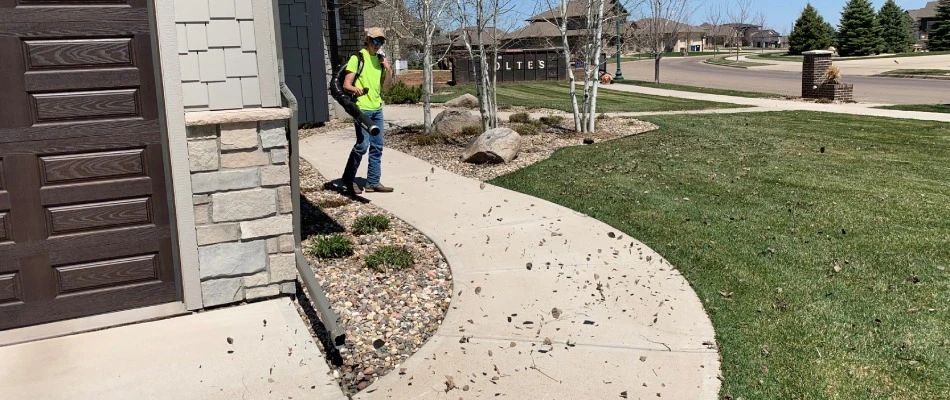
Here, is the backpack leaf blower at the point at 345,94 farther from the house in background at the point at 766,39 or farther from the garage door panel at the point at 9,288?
the house in background at the point at 766,39

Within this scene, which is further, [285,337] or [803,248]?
[803,248]

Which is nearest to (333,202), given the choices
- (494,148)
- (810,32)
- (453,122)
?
(494,148)

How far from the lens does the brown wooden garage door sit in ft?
13.6

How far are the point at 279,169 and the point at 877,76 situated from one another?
36674mm

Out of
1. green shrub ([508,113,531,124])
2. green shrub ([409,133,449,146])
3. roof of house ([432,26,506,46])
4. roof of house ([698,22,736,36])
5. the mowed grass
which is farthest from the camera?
roof of house ([698,22,736,36])

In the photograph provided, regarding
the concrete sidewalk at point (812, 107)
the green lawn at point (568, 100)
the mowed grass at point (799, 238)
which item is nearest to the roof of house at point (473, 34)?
the green lawn at point (568, 100)

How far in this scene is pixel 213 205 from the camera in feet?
15.3

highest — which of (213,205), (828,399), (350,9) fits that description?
(350,9)

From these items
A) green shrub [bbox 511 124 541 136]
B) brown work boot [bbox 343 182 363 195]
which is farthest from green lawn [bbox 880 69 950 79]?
brown work boot [bbox 343 182 363 195]

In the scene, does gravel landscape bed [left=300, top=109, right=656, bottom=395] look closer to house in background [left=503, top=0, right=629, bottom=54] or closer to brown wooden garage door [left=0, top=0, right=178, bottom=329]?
brown wooden garage door [left=0, top=0, right=178, bottom=329]

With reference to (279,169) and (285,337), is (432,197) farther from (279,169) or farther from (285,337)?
(285,337)

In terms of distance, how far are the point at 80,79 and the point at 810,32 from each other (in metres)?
69.2

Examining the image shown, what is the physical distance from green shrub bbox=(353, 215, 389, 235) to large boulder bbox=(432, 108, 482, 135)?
589 cm

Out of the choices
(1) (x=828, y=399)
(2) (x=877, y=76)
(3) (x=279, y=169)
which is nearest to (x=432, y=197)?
(3) (x=279, y=169)
